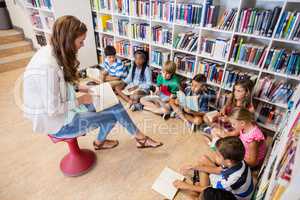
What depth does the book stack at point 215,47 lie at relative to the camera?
82.4 inches

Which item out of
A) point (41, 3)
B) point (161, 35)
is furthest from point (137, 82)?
point (41, 3)

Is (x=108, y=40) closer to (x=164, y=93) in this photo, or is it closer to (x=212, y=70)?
(x=164, y=93)

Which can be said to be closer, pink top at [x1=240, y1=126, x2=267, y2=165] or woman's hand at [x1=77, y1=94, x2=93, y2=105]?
woman's hand at [x1=77, y1=94, x2=93, y2=105]

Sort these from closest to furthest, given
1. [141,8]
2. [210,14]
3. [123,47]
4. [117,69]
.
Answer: [210,14], [141,8], [117,69], [123,47]

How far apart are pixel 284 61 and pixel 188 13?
112cm

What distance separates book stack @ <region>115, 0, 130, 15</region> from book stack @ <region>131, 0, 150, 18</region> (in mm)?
102

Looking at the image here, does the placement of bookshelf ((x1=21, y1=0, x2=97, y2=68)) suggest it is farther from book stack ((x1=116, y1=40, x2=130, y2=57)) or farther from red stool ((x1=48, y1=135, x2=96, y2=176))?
red stool ((x1=48, y1=135, x2=96, y2=176))

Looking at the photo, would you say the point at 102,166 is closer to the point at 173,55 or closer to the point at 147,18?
the point at 173,55

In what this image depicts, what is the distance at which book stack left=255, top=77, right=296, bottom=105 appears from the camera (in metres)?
1.87

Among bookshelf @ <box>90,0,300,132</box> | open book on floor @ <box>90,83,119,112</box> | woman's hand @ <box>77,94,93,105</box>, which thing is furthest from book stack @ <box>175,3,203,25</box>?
woman's hand @ <box>77,94,93,105</box>

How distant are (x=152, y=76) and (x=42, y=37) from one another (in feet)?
7.60

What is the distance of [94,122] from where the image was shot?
1.53m

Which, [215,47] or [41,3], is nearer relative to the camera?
[215,47]

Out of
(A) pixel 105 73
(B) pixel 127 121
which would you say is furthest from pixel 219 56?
(A) pixel 105 73
